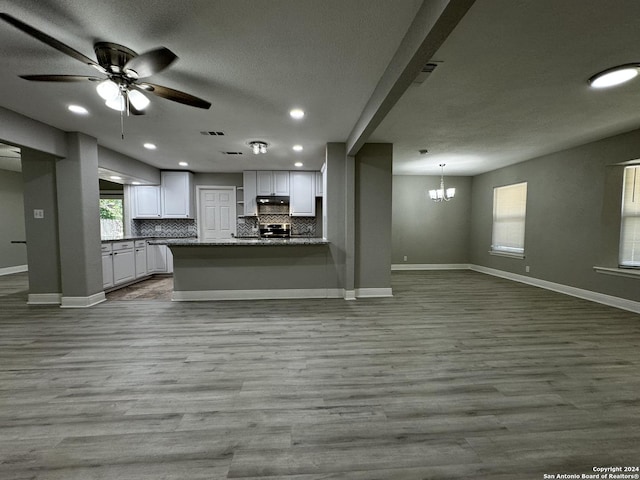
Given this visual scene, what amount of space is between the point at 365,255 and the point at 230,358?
2.75 meters

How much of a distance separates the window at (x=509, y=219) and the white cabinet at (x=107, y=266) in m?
8.11

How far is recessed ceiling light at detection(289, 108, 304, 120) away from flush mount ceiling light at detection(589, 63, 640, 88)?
2.76 meters

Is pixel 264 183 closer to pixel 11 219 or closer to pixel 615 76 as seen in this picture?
pixel 615 76

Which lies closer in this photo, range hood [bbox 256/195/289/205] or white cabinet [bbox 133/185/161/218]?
range hood [bbox 256/195/289/205]

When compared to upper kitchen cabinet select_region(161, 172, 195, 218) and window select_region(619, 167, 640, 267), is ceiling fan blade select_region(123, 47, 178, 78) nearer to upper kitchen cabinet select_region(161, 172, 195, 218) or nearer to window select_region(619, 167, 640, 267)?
upper kitchen cabinet select_region(161, 172, 195, 218)

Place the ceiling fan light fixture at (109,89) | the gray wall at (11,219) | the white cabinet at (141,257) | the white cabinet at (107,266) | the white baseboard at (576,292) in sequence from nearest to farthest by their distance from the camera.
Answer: the ceiling fan light fixture at (109,89), the white baseboard at (576,292), the white cabinet at (107,266), the white cabinet at (141,257), the gray wall at (11,219)

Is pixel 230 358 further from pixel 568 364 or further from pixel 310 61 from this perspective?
pixel 568 364

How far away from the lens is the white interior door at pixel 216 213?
6840mm

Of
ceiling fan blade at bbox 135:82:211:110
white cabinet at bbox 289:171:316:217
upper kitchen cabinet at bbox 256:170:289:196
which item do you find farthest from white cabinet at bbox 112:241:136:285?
ceiling fan blade at bbox 135:82:211:110

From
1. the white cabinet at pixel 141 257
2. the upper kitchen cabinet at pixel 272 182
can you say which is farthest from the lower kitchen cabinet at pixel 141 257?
the upper kitchen cabinet at pixel 272 182

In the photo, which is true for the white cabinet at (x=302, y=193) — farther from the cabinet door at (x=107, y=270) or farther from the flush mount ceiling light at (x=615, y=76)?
the flush mount ceiling light at (x=615, y=76)

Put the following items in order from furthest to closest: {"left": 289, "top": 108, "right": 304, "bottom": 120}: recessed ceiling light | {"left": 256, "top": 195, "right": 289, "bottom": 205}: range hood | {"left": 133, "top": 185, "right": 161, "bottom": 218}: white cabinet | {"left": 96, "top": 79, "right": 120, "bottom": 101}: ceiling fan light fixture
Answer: {"left": 133, "top": 185, "right": 161, "bottom": 218}: white cabinet, {"left": 256, "top": 195, "right": 289, "bottom": 205}: range hood, {"left": 289, "top": 108, "right": 304, "bottom": 120}: recessed ceiling light, {"left": 96, "top": 79, "right": 120, "bottom": 101}: ceiling fan light fixture

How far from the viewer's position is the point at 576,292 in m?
4.62

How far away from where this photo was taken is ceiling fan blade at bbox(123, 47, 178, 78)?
1.74 meters
